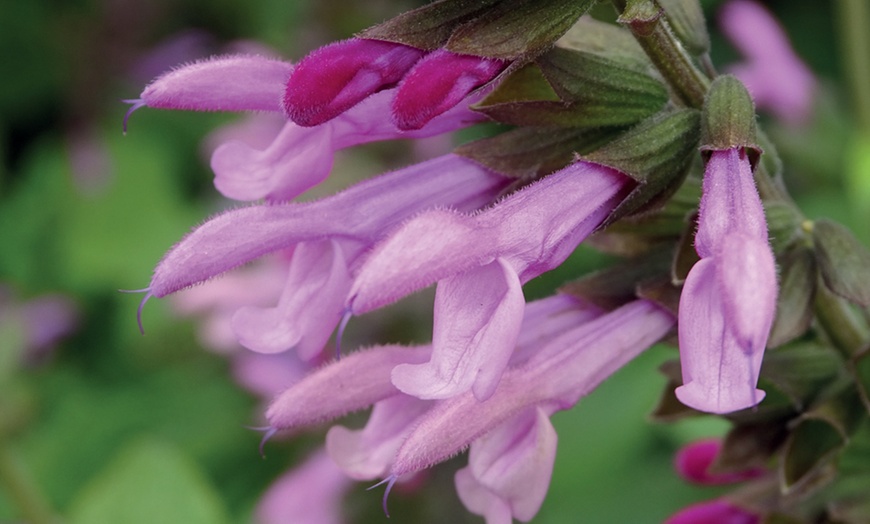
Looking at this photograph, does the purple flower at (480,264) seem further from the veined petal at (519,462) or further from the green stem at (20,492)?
the green stem at (20,492)

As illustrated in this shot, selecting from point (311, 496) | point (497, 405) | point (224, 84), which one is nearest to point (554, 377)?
point (497, 405)

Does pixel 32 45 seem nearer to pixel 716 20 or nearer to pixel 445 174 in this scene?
pixel 716 20

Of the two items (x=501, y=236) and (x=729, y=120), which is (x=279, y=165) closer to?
(x=501, y=236)

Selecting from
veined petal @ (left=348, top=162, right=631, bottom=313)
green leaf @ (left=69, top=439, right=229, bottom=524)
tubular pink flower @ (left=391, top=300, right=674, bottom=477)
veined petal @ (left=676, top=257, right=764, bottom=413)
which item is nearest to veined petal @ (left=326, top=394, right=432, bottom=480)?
tubular pink flower @ (left=391, top=300, right=674, bottom=477)

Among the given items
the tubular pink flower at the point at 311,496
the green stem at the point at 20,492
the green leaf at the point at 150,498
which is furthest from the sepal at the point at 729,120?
the tubular pink flower at the point at 311,496

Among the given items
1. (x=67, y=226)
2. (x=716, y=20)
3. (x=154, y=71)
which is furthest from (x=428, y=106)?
(x=154, y=71)

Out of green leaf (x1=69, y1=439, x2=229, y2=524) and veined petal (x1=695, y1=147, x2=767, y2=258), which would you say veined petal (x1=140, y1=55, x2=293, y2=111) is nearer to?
veined petal (x1=695, y1=147, x2=767, y2=258)
